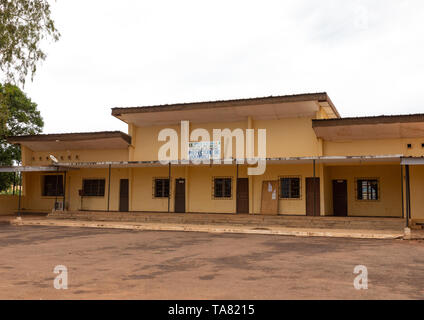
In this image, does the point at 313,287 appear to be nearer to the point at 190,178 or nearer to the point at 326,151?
the point at 326,151

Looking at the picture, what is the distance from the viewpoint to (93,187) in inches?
875

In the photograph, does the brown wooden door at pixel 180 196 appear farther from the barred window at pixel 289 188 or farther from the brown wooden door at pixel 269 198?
the barred window at pixel 289 188

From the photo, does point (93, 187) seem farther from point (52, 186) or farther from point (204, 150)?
point (204, 150)

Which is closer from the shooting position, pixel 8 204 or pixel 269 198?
pixel 269 198

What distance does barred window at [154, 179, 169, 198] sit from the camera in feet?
67.8

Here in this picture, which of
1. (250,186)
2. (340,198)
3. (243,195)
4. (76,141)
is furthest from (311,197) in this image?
(76,141)

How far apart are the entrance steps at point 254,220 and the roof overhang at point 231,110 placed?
5.01m

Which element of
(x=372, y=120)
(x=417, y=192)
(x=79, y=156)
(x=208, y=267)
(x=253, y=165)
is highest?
(x=372, y=120)

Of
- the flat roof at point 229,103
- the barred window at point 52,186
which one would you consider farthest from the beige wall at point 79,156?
the flat roof at point 229,103

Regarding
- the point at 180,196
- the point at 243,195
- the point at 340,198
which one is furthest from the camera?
the point at 180,196

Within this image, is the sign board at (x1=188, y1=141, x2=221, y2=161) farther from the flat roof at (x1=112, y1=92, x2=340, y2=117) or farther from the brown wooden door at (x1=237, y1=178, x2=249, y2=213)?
the flat roof at (x1=112, y1=92, x2=340, y2=117)

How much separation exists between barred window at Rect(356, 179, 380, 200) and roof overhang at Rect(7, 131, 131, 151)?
12.2m

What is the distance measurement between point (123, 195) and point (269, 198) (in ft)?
26.8
